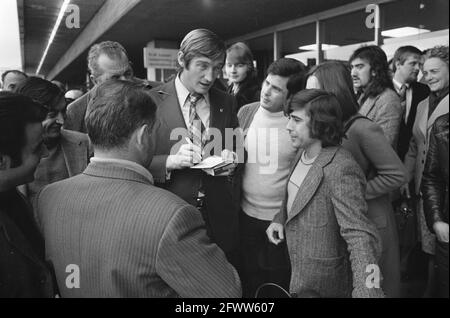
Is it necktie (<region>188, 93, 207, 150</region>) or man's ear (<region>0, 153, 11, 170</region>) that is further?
necktie (<region>188, 93, 207, 150</region>)

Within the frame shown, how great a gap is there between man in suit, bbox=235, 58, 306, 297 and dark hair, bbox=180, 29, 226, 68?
0.48m

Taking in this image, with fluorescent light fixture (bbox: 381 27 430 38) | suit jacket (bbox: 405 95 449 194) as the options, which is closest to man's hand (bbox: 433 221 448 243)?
suit jacket (bbox: 405 95 449 194)

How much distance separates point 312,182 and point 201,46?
87cm

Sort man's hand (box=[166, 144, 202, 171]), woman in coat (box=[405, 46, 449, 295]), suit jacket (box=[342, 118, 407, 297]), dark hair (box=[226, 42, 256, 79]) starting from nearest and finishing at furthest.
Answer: man's hand (box=[166, 144, 202, 171]) < suit jacket (box=[342, 118, 407, 297]) < woman in coat (box=[405, 46, 449, 295]) < dark hair (box=[226, 42, 256, 79])

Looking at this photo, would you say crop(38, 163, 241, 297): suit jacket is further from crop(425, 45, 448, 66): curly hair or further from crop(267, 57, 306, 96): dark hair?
crop(425, 45, 448, 66): curly hair

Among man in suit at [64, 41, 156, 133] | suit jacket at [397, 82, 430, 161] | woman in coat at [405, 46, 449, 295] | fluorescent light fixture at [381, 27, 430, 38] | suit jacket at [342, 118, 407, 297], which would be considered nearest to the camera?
suit jacket at [342, 118, 407, 297]

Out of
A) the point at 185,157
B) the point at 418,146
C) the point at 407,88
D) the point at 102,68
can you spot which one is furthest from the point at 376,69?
the point at 102,68

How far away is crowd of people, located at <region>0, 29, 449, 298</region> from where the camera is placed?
1.18 m

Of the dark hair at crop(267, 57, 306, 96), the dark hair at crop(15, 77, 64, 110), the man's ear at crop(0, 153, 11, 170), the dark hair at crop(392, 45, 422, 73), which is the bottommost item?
the man's ear at crop(0, 153, 11, 170)

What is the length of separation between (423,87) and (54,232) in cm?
310

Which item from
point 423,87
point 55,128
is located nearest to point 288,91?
point 55,128

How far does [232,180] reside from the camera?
→ 8.15ft

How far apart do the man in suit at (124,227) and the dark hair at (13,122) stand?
0.58ft

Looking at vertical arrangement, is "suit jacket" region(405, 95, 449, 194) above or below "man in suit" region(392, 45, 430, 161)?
below
